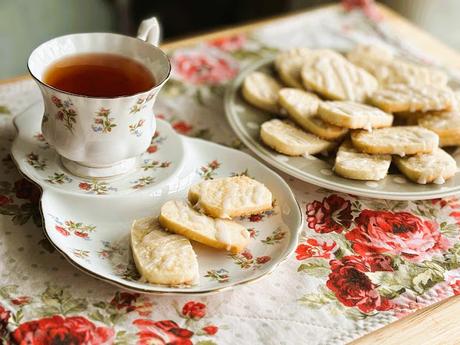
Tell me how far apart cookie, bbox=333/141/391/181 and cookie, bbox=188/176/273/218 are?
0.51 ft

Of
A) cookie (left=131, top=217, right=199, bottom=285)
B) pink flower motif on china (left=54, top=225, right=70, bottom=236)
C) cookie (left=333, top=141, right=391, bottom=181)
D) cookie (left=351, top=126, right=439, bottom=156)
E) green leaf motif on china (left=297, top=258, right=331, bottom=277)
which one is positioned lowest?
green leaf motif on china (left=297, top=258, right=331, bottom=277)

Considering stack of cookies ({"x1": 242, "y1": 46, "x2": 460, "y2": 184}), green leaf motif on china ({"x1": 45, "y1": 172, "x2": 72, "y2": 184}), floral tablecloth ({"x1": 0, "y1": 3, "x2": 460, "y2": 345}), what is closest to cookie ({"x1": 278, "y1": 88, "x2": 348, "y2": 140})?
stack of cookies ({"x1": 242, "y1": 46, "x2": 460, "y2": 184})

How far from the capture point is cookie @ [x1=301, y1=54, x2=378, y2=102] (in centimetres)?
126

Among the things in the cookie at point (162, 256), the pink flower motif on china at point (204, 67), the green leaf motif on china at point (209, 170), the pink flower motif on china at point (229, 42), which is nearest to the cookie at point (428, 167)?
the green leaf motif on china at point (209, 170)

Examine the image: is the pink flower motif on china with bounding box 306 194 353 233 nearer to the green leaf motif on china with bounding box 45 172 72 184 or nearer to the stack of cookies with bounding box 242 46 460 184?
the stack of cookies with bounding box 242 46 460 184

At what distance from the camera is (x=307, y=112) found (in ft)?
3.92

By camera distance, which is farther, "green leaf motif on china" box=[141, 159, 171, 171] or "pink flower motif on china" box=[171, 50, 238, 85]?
"pink flower motif on china" box=[171, 50, 238, 85]

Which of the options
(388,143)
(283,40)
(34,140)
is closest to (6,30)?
(283,40)

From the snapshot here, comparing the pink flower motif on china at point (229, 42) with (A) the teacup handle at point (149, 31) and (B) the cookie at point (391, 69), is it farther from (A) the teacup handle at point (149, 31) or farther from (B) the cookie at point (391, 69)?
(A) the teacup handle at point (149, 31)

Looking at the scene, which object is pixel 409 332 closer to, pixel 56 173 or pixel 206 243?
pixel 206 243

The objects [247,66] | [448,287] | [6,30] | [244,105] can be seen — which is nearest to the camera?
[448,287]

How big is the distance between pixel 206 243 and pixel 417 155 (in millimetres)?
448

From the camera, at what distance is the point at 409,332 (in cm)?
88

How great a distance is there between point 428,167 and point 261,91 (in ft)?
1.31
